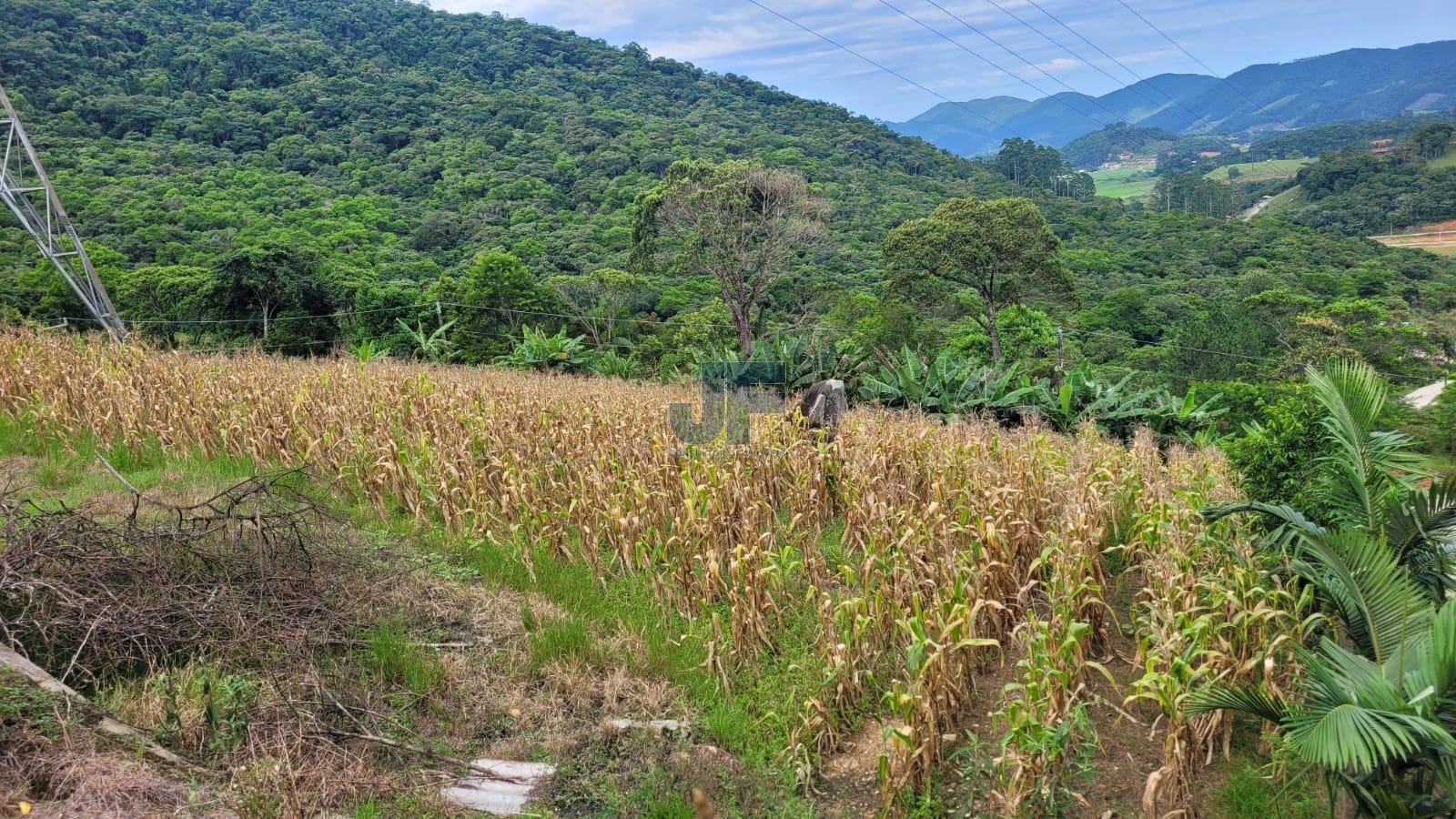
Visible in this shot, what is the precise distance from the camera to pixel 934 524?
16.1ft

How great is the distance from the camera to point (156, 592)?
414cm

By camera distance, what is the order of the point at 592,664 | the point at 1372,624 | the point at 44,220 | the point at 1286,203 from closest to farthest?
the point at 1372,624 → the point at 592,664 → the point at 44,220 → the point at 1286,203

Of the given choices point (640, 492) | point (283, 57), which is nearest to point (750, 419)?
point (640, 492)

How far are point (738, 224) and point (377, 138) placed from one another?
40.1 meters

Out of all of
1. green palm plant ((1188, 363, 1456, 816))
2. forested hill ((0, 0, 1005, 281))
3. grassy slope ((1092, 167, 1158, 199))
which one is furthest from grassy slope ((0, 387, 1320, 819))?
grassy slope ((1092, 167, 1158, 199))

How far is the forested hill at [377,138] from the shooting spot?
3766cm

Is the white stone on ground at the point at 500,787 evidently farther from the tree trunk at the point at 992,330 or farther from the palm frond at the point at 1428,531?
the tree trunk at the point at 992,330

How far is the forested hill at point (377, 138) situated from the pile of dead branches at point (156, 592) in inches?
864

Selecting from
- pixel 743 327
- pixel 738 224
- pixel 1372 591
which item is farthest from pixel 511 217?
pixel 1372 591

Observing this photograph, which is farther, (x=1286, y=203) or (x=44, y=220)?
(x=1286, y=203)

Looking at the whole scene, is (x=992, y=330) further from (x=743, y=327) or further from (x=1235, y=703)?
(x=1235, y=703)

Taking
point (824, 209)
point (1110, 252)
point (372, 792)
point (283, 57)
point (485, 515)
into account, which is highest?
point (283, 57)

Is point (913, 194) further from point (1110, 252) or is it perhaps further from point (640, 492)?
point (640, 492)

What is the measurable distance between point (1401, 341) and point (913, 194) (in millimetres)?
33997
